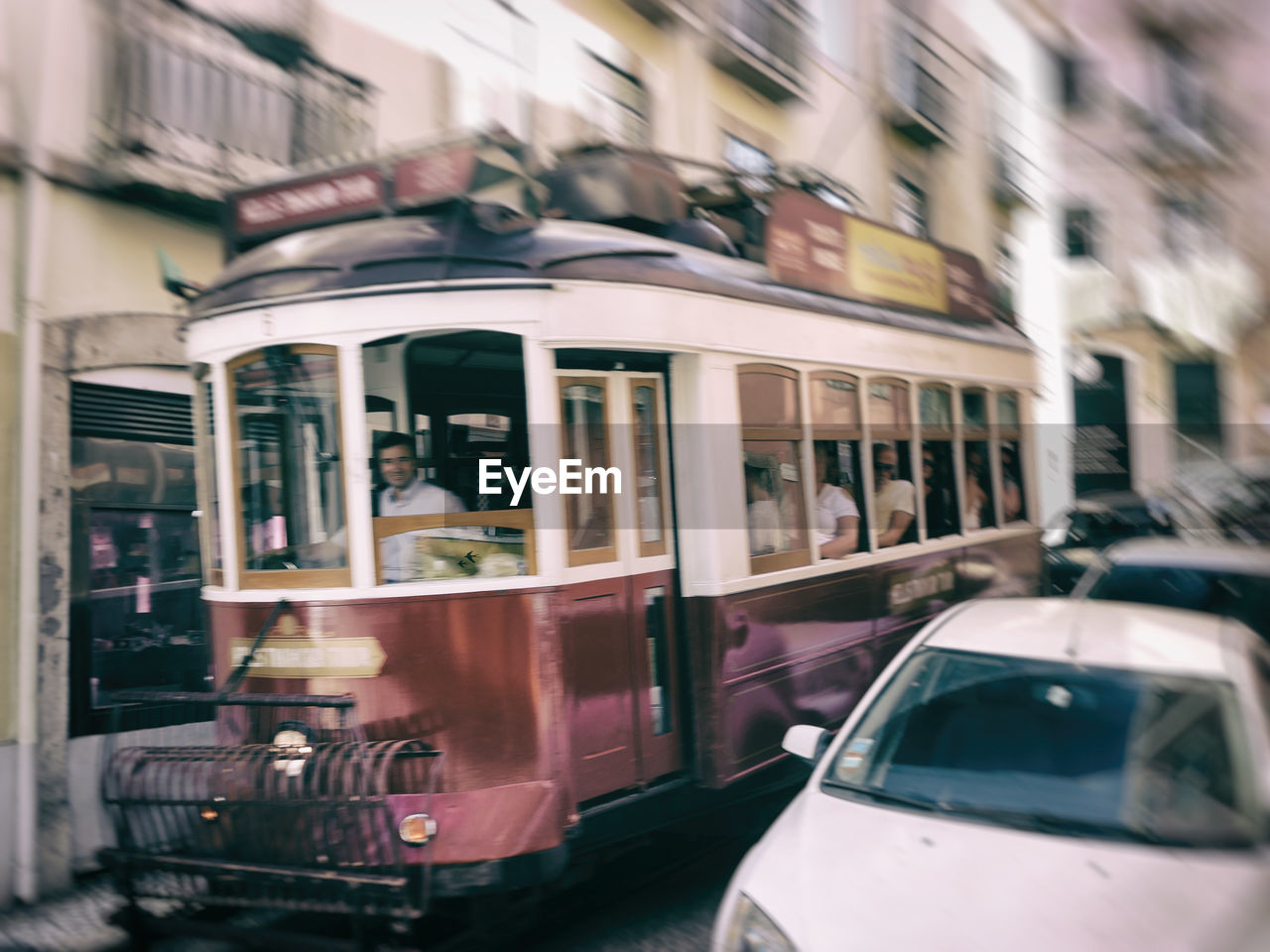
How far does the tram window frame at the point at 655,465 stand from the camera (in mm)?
4527

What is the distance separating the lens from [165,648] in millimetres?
5945

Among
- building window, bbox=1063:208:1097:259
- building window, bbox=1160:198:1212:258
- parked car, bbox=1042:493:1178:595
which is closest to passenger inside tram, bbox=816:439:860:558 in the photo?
parked car, bbox=1042:493:1178:595

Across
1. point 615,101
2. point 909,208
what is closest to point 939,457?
point 909,208

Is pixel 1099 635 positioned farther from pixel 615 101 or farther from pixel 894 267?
pixel 615 101

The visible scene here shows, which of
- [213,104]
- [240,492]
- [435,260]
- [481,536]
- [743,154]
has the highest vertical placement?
[743,154]

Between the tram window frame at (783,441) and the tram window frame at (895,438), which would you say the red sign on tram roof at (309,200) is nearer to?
the tram window frame at (783,441)

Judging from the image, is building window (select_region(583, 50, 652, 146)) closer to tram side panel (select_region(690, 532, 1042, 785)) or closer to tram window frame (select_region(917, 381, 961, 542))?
tram window frame (select_region(917, 381, 961, 542))

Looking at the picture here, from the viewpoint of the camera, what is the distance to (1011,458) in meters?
7.45

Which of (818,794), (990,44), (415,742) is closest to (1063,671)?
(818,794)

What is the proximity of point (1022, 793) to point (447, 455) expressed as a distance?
2.52 metres


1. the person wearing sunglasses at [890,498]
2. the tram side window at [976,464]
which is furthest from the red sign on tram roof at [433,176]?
the tram side window at [976,464]

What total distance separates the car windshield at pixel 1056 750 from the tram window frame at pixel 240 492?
2.07m

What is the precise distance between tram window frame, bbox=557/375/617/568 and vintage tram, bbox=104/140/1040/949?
1cm

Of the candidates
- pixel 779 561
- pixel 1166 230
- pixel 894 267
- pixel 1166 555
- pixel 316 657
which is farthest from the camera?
pixel 894 267
